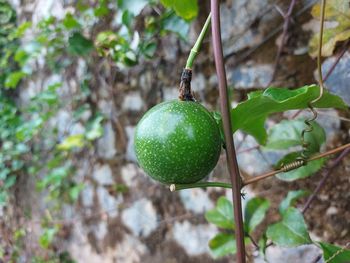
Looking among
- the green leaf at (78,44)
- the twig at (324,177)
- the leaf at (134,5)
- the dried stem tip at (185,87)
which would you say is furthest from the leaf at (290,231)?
the green leaf at (78,44)

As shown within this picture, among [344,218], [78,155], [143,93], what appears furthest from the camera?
[78,155]

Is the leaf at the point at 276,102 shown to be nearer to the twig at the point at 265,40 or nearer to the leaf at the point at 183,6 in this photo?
the leaf at the point at 183,6

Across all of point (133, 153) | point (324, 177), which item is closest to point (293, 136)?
point (324, 177)

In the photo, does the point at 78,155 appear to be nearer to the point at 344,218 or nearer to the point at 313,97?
the point at 344,218

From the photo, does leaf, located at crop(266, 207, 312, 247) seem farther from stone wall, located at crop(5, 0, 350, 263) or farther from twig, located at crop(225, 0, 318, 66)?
twig, located at crop(225, 0, 318, 66)

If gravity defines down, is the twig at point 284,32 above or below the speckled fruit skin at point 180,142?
above

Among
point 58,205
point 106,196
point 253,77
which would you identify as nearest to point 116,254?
point 106,196

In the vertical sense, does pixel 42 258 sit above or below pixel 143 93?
below
